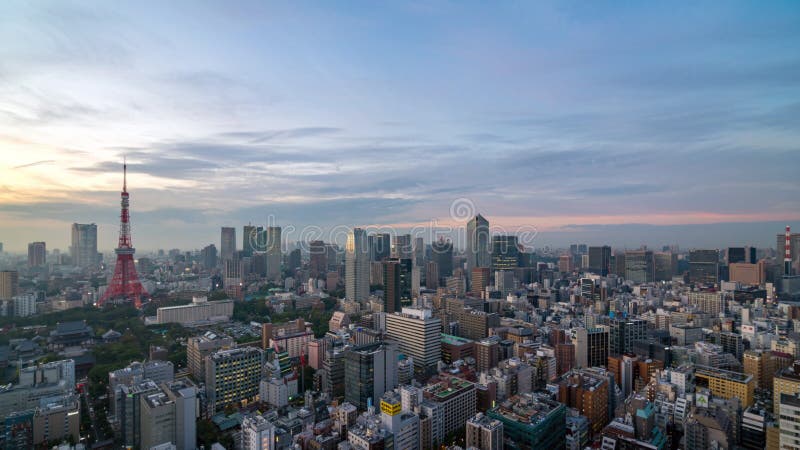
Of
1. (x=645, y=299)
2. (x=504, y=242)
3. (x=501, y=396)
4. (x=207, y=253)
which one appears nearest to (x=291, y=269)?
(x=207, y=253)

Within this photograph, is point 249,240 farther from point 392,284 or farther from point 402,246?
point 392,284

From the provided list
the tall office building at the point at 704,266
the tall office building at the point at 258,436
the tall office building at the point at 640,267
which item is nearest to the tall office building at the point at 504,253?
the tall office building at the point at 640,267

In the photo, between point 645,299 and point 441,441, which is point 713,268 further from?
point 441,441

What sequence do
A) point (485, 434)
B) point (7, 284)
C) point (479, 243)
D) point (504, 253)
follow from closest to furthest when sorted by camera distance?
point (485, 434), point (7, 284), point (504, 253), point (479, 243)

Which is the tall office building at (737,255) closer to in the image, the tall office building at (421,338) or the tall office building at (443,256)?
the tall office building at (443,256)

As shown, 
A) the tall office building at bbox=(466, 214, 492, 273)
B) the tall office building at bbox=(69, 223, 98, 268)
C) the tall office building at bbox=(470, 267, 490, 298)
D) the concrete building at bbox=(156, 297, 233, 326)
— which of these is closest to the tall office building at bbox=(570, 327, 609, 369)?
the tall office building at bbox=(470, 267, 490, 298)

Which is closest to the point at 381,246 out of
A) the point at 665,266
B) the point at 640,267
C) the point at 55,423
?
the point at 640,267

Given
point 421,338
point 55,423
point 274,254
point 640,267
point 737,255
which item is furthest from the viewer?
point 274,254

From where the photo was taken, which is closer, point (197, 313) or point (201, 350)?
point (201, 350)
